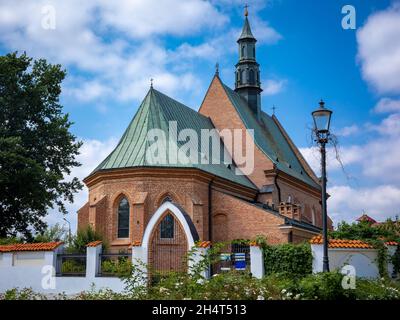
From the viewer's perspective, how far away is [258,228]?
26312mm

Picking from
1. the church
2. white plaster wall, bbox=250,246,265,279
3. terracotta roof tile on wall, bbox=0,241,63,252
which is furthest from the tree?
white plaster wall, bbox=250,246,265,279

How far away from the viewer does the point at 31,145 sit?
29109 mm

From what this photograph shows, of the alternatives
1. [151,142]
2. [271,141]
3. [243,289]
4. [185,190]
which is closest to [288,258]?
[243,289]

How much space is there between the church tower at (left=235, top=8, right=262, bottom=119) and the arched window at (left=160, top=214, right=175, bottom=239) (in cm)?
2166

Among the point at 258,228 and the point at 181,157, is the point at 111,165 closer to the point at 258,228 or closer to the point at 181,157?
the point at 181,157

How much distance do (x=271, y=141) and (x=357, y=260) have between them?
71.2ft

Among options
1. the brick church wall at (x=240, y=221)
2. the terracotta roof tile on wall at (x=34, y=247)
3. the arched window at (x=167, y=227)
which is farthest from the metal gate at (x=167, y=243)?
the brick church wall at (x=240, y=221)

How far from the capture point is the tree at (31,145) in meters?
26.4

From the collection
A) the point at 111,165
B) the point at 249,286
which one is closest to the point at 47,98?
the point at 111,165

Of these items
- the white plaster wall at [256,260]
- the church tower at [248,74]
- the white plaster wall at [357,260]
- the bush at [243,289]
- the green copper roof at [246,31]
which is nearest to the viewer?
the bush at [243,289]

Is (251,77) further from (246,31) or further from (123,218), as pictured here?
(123,218)

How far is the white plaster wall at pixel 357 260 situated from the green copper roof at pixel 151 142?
1135cm
